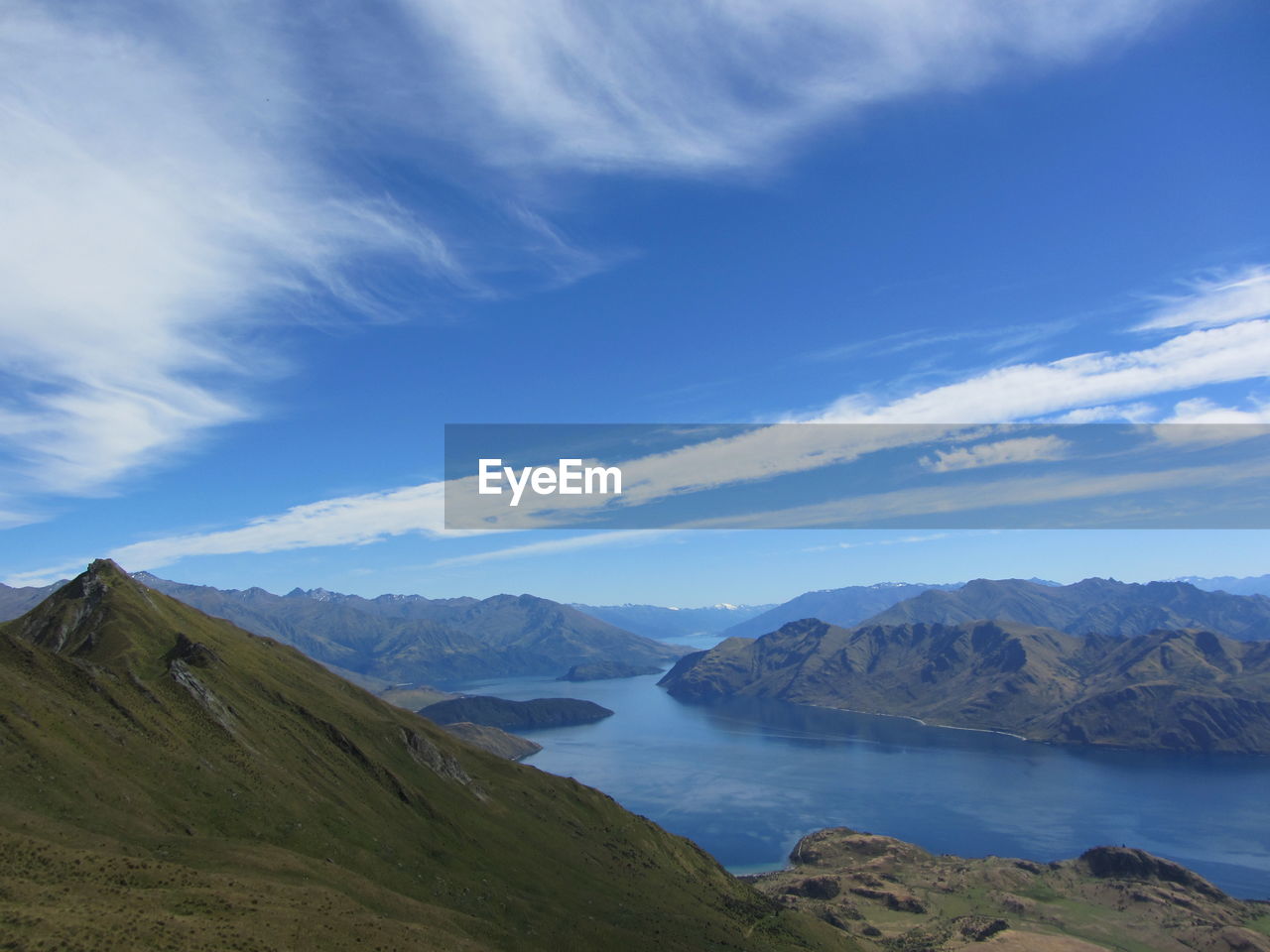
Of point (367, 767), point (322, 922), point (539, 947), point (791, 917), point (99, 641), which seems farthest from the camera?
point (791, 917)

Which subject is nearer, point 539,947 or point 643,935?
point 539,947

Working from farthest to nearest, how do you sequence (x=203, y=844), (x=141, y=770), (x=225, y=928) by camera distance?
(x=141, y=770) < (x=203, y=844) < (x=225, y=928)

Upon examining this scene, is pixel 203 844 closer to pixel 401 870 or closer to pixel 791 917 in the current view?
pixel 401 870

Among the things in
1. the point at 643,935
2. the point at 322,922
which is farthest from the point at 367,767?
the point at 322,922

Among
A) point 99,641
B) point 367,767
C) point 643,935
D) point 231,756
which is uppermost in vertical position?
point 99,641

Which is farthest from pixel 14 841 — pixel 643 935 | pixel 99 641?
pixel 643 935

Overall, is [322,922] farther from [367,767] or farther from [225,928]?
[367,767]

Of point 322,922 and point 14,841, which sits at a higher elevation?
point 14,841
